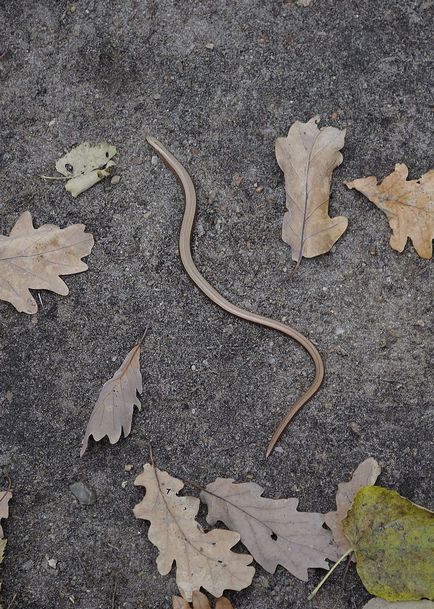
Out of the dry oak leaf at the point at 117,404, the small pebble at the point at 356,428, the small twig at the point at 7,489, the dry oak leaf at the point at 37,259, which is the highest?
the dry oak leaf at the point at 37,259

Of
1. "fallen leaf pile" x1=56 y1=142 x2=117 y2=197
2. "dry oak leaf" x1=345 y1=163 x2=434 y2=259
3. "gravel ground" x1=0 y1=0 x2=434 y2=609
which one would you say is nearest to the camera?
"gravel ground" x1=0 y1=0 x2=434 y2=609

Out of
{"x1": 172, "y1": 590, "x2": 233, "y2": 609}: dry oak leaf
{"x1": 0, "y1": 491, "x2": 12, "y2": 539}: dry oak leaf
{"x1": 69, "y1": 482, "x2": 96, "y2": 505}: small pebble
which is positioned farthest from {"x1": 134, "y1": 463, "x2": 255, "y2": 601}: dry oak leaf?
{"x1": 0, "y1": 491, "x2": 12, "y2": 539}: dry oak leaf

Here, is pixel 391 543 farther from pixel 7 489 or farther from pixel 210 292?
pixel 7 489

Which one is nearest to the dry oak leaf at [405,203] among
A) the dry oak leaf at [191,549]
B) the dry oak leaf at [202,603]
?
the dry oak leaf at [191,549]

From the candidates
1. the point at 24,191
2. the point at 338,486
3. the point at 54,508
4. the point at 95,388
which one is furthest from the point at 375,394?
the point at 24,191

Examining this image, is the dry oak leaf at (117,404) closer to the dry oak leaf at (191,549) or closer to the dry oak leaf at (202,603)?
the dry oak leaf at (191,549)

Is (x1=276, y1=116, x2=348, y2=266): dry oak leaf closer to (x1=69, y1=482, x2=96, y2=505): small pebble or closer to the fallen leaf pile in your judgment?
the fallen leaf pile
